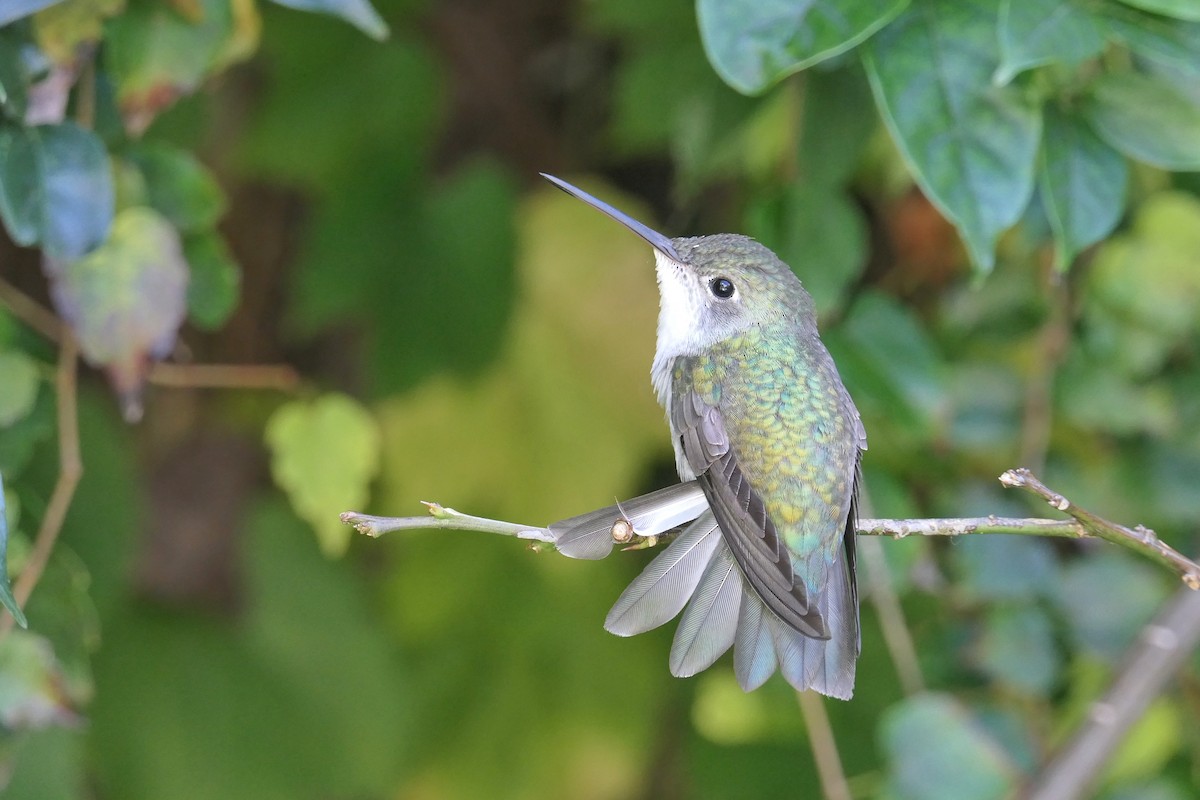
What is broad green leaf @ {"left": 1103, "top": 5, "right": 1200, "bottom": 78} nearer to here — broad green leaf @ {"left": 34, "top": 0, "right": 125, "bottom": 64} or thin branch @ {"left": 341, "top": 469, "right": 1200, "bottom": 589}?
thin branch @ {"left": 341, "top": 469, "right": 1200, "bottom": 589}

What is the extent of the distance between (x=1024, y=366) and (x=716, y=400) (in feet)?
3.30

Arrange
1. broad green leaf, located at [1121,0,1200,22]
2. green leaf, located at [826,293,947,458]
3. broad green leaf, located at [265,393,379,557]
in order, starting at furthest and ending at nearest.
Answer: green leaf, located at [826,293,947,458]
broad green leaf, located at [265,393,379,557]
broad green leaf, located at [1121,0,1200,22]

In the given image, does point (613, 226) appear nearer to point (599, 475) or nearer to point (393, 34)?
point (599, 475)

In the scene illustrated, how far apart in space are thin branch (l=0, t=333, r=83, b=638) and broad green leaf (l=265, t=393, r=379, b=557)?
0.34 m

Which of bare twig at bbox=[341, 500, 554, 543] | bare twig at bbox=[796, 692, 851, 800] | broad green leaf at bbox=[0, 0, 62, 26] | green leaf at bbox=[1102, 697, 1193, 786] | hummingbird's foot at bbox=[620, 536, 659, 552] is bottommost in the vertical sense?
green leaf at bbox=[1102, 697, 1193, 786]

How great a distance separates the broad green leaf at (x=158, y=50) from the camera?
1.77 metres

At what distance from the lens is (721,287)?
216 centimetres

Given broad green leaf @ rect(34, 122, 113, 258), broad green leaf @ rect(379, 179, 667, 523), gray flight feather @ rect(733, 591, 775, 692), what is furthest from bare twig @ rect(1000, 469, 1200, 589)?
broad green leaf @ rect(379, 179, 667, 523)

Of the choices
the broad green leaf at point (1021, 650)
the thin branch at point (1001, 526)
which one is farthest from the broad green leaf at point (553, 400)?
the thin branch at point (1001, 526)

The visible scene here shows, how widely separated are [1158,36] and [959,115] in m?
0.27

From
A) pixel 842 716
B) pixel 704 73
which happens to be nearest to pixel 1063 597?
pixel 842 716

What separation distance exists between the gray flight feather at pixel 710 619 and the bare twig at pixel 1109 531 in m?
0.43

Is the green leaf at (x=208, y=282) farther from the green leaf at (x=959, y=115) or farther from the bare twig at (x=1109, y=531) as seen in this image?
the bare twig at (x=1109, y=531)

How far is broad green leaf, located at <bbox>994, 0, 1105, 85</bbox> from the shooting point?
1.62m
